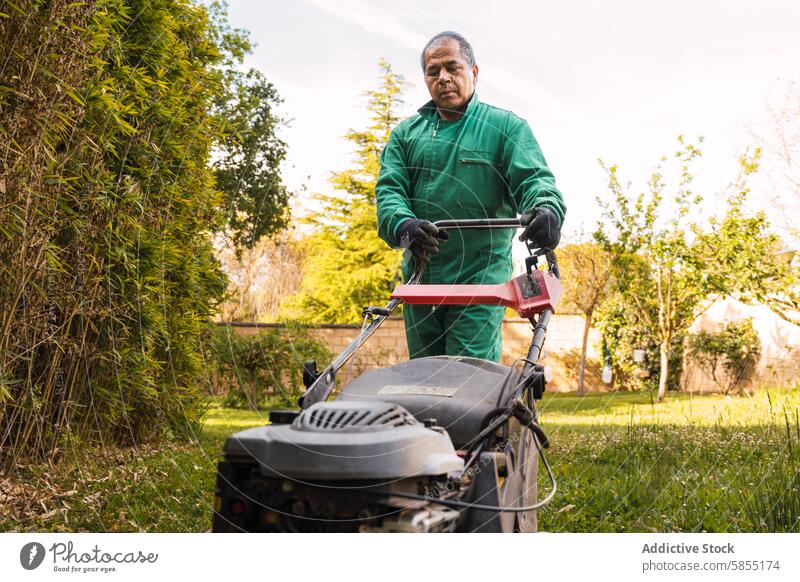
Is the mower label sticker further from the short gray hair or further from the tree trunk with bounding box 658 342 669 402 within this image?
the tree trunk with bounding box 658 342 669 402

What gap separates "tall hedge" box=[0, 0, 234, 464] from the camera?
2.72m

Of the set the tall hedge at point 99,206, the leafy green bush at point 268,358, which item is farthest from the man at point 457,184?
the leafy green bush at point 268,358

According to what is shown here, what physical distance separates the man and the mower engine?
1.02m

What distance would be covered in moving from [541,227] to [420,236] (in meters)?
0.40

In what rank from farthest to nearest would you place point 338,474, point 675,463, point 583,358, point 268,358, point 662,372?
point 268,358, point 662,372, point 675,463, point 583,358, point 338,474

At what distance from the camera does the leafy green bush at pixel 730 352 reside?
454 centimetres

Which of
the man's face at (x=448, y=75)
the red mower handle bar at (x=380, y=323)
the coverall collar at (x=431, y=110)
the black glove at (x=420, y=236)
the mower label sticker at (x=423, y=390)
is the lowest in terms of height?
the mower label sticker at (x=423, y=390)

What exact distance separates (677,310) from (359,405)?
9.31 ft

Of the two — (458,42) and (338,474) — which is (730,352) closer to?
(458,42)

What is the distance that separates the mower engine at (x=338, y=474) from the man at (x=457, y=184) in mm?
1021

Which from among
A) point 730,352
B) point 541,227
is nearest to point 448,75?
point 541,227

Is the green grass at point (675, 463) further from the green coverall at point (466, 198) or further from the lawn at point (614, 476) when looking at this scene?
the green coverall at point (466, 198)

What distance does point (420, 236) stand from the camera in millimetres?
2336
